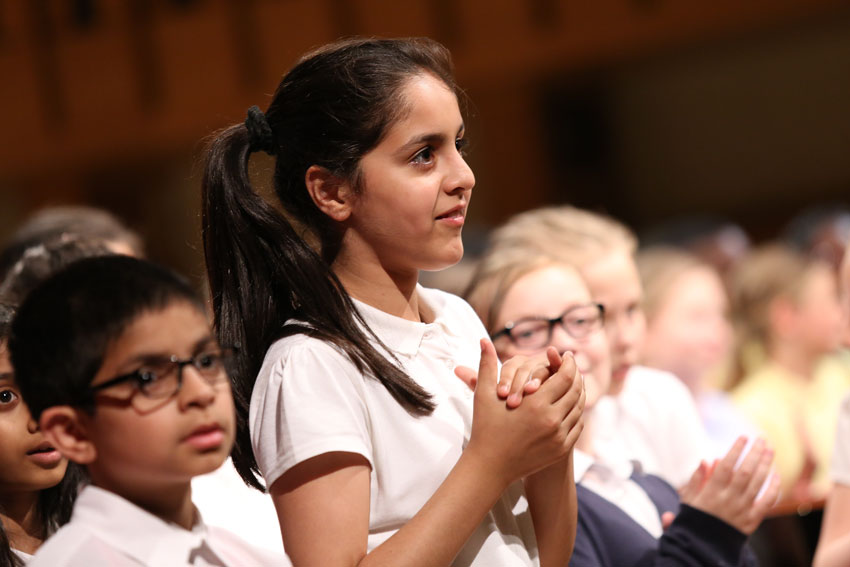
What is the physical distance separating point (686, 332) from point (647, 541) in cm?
181

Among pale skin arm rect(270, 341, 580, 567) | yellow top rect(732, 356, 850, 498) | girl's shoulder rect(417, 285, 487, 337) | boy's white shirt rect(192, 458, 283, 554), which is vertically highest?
girl's shoulder rect(417, 285, 487, 337)

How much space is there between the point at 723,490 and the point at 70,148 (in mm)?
7030

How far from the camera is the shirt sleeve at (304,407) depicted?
142 cm

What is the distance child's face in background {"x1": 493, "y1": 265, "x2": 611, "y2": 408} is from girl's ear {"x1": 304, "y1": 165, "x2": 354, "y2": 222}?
2.12 feet

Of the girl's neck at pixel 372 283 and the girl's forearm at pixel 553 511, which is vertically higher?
the girl's neck at pixel 372 283

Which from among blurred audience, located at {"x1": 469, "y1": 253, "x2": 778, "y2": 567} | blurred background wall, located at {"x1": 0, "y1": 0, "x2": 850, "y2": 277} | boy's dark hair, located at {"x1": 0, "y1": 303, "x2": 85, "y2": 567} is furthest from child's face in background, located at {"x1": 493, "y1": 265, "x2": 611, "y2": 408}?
blurred background wall, located at {"x1": 0, "y1": 0, "x2": 850, "y2": 277}

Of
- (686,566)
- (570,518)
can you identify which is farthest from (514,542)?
(686,566)

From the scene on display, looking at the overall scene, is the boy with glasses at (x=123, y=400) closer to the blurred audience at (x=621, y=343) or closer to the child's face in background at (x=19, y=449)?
the child's face in background at (x=19, y=449)

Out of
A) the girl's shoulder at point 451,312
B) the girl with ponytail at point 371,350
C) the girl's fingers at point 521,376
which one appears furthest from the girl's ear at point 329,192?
the girl's fingers at point 521,376

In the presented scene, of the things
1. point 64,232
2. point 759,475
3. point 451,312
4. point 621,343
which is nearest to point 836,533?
point 759,475

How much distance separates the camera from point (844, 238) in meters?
5.73

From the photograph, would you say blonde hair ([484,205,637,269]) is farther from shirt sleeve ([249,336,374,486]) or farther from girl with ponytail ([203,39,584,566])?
shirt sleeve ([249,336,374,486])

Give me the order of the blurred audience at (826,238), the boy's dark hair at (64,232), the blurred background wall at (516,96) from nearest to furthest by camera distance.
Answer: the boy's dark hair at (64,232), the blurred audience at (826,238), the blurred background wall at (516,96)

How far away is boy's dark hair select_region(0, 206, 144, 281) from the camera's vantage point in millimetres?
2852
